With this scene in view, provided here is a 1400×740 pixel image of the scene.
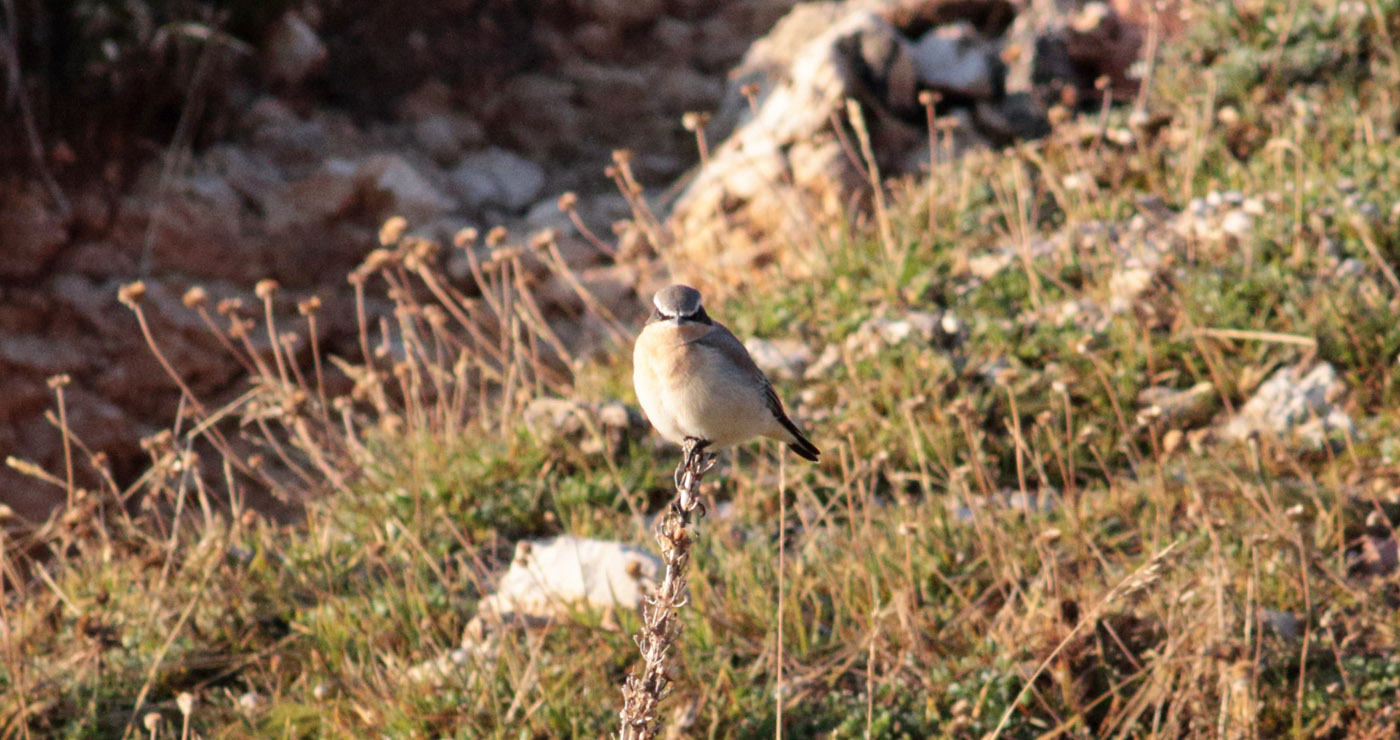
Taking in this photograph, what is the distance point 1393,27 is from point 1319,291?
9.34 ft

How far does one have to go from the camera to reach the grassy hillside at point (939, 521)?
151 inches

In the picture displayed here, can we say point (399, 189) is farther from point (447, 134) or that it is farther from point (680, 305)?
point (680, 305)

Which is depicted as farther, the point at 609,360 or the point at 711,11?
the point at 711,11

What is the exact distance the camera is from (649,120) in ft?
34.1

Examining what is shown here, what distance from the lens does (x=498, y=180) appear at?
9688mm

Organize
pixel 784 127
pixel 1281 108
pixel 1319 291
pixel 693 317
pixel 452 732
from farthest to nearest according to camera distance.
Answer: pixel 784 127 < pixel 1281 108 < pixel 1319 291 < pixel 452 732 < pixel 693 317

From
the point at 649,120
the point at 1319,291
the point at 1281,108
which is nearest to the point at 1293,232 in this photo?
the point at 1319,291

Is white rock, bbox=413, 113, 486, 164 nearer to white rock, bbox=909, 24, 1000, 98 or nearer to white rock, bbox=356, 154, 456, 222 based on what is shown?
white rock, bbox=356, 154, 456, 222

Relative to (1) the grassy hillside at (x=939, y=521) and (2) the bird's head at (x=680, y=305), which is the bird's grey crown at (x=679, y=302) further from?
(1) the grassy hillside at (x=939, y=521)

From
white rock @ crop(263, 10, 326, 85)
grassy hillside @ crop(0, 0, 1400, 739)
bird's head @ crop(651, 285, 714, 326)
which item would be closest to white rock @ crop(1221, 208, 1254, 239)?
grassy hillside @ crop(0, 0, 1400, 739)

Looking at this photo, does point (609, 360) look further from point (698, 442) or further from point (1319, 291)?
point (698, 442)

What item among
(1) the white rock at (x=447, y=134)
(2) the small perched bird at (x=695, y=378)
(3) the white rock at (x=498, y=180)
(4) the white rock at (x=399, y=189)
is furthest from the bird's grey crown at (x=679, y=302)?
(1) the white rock at (x=447, y=134)

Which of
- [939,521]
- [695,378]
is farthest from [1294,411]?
[695,378]

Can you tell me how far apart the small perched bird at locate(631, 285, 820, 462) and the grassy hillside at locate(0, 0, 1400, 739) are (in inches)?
25.7
